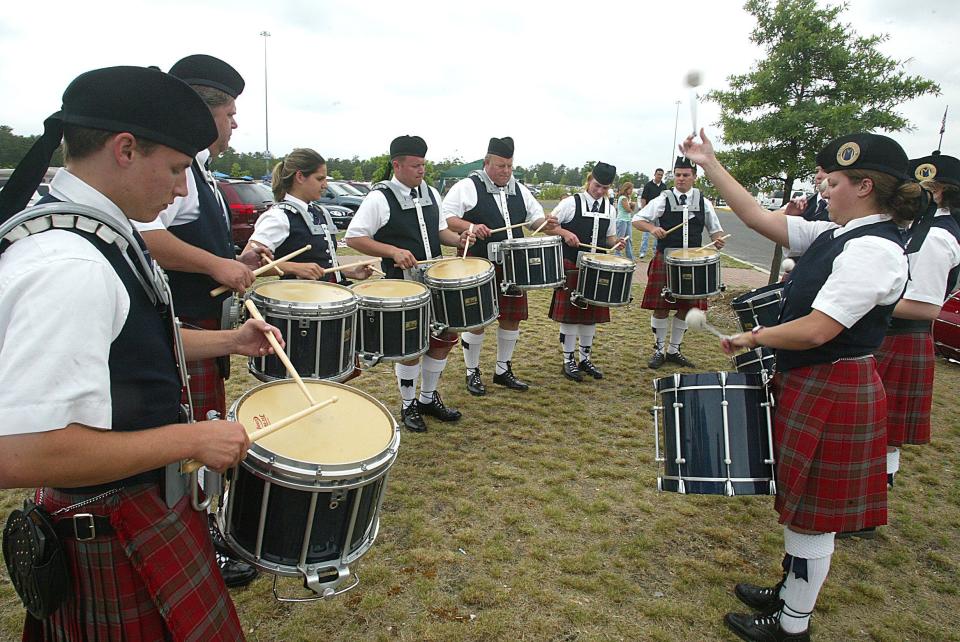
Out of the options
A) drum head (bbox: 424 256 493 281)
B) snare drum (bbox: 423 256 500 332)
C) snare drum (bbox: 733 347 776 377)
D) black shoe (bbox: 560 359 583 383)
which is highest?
drum head (bbox: 424 256 493 281)

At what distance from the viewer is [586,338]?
5.82m

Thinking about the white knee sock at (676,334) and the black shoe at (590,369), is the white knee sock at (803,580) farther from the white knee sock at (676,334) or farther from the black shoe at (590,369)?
the white knee sock at (676,334)

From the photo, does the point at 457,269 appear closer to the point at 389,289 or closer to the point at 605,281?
the point at 389,289

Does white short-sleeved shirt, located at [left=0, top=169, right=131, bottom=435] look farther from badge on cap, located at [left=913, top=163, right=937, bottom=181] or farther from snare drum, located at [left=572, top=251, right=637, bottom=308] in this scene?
snare drum, located at [left=572, top=251, right=637, bottom=308]

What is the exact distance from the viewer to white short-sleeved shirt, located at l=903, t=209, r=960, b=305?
2.90 meters

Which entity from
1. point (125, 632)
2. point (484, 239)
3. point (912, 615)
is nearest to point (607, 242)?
point (484, 239)

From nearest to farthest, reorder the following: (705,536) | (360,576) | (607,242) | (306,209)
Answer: (360,576), (705,536), (306,209), (607,242)

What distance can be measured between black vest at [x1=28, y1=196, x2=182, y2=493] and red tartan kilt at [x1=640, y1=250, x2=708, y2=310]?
515 cm

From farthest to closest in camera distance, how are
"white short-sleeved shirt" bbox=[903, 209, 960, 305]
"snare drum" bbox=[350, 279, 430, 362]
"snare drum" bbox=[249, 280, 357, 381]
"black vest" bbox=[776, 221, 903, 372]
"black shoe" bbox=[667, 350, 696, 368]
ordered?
1. "black shoe" bbox=[667, 350, 696, 368]
2. "snare drum" bbox=[350, 279, 430, 362]
3. "white short-sleeved shirt" bbox=[903, 209, 960, 305]
4. "snare drum" bbox=[249, 280, 357, 381]
5. "black vest" bbox=[776, 221, 903, 372]

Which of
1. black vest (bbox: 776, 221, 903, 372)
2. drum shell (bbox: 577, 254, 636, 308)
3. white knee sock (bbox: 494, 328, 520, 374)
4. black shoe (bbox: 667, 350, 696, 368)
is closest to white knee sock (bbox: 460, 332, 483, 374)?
white knee sock (bbox: 494, 328, 520, 374)

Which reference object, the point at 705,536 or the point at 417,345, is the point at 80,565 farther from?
the point at 705,536

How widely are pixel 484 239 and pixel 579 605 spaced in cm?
302

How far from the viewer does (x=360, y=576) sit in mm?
2738

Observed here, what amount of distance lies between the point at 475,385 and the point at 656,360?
2.11m
